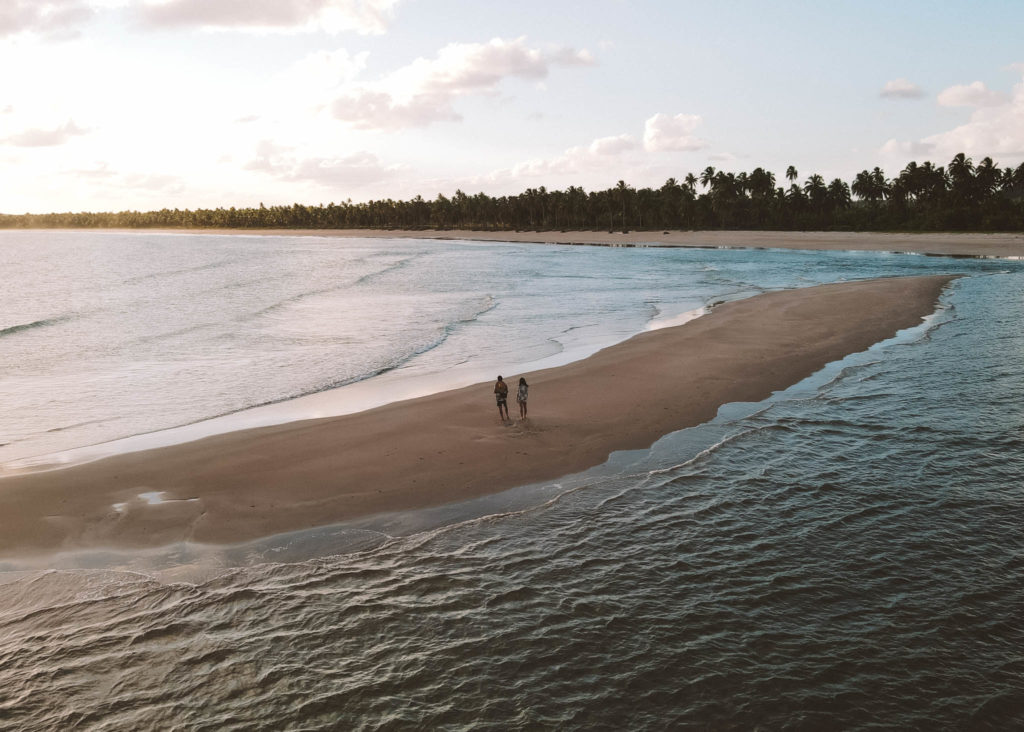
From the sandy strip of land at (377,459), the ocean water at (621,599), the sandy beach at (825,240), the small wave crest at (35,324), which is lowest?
the ocean water at (621,599)

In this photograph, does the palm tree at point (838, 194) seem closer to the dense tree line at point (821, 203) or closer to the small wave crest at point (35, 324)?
the dense tree line at point (821, 203)

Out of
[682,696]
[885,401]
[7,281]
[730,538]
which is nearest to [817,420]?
[885,401]

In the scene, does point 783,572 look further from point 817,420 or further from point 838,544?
point 817,420

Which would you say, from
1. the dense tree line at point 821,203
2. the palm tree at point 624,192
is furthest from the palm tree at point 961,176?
the palm tree at point 624,192

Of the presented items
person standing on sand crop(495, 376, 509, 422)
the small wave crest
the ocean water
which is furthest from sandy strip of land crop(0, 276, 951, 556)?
the small wave crest

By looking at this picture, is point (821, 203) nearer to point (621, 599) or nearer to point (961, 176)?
point (961, 176)
